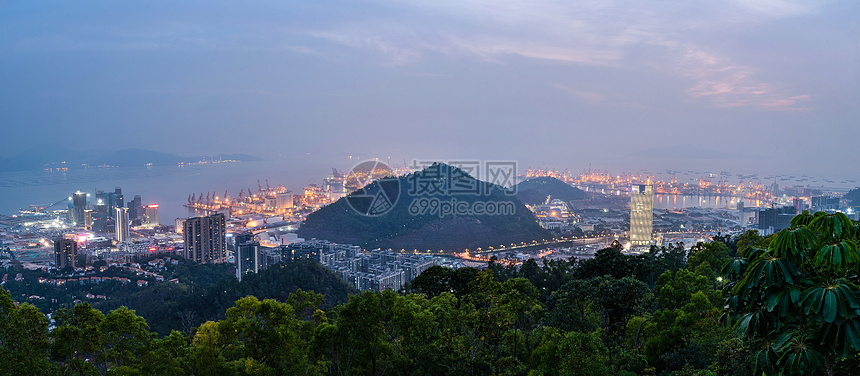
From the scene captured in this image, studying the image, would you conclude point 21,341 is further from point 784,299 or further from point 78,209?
point 78,209

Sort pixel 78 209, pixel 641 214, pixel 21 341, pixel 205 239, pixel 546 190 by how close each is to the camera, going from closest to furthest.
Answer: pixel 21 341 < pixel 205 239 < pixel 641 214 < pixel 78 209 < pixel 546 190

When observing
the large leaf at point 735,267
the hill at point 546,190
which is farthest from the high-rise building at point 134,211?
the large leaf at point 735,267

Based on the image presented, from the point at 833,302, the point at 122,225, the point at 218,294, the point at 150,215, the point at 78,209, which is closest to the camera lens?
the point at 833,302

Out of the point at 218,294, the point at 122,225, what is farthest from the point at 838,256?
the point at 122,225

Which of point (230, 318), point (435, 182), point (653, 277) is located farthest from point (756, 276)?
point (435, 182)

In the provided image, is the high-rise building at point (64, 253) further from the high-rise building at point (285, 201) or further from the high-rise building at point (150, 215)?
the high-rise building at point (285, 201)

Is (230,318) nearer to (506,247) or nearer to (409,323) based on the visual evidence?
(409,323)

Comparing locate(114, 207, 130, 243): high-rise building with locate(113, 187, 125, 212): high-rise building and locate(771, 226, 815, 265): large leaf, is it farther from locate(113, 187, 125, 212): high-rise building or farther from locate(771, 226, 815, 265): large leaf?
locate(771, 226, 815, 265): large leaf

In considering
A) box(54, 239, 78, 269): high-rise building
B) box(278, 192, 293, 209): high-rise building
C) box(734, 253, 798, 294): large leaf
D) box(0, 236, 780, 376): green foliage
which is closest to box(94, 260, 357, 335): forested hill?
box(54, 239, 78, 269): high-rise building
